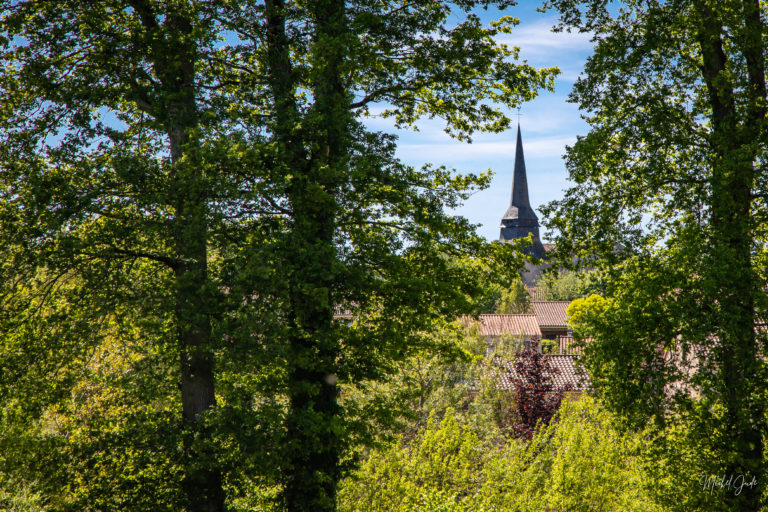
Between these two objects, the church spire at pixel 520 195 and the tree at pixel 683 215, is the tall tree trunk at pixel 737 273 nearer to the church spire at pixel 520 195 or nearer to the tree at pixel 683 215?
the tree at pixel 683 215

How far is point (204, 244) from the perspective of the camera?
381 inches

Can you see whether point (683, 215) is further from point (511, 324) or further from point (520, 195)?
point (520, 195)

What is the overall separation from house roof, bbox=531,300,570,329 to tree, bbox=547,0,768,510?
38.7 m

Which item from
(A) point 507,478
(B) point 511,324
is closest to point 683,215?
(A) point 507,478

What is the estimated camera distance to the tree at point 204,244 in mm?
9555

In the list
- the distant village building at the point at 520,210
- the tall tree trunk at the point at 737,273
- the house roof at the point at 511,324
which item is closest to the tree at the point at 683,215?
the tall tree trunk at the point at 737,273

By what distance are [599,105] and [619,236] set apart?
2642 mm

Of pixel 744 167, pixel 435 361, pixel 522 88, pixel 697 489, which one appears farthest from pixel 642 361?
pixel 435 361

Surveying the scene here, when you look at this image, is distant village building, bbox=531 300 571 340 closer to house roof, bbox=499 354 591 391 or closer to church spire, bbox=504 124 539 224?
house roof, bbox=499 354 591 391

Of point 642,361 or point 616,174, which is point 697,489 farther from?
point 616,174

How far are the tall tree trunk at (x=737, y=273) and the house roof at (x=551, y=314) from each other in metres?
40.3

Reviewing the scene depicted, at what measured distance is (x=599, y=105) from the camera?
1265 centimetres

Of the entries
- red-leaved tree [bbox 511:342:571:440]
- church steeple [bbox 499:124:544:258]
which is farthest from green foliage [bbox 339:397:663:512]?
church steeple [bbox 499:124:544:258]

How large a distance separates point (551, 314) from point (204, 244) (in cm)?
4607
